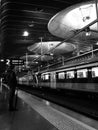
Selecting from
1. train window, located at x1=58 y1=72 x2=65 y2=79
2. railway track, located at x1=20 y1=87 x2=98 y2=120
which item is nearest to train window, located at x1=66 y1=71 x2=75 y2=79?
train window, located at x1=58 y1=72 x2=65 y2=79

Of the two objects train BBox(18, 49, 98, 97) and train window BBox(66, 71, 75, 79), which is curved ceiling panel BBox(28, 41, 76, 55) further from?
train window BBox(66, 71, 75, 79)

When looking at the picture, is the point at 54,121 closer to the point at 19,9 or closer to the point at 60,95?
the point at 19,9

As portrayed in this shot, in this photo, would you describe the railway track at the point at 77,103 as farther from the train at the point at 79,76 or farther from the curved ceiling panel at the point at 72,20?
the curved ceiling panel at the point at 72,20

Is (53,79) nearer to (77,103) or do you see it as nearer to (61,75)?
(61,75)

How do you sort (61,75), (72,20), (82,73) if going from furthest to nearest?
(61,75) < (72,20) < (82,73)

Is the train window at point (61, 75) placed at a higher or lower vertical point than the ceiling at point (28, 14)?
lower

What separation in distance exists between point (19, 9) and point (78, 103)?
5519 mm

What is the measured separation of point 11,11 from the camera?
659 cm

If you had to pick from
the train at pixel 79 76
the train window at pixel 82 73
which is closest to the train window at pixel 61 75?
the train at pixel 79 76

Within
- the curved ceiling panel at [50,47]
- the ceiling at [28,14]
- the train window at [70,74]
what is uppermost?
the ceiling at [28,14]

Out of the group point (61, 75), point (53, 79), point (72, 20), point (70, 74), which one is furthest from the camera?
point (53, 79)

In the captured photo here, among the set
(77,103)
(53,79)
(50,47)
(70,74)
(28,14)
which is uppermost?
(28,14)

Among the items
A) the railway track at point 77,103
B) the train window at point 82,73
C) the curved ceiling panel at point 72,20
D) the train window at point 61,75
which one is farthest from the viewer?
the train window at point 61,75

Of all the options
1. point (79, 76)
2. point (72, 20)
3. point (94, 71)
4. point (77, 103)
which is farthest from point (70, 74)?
point (72, 20)
